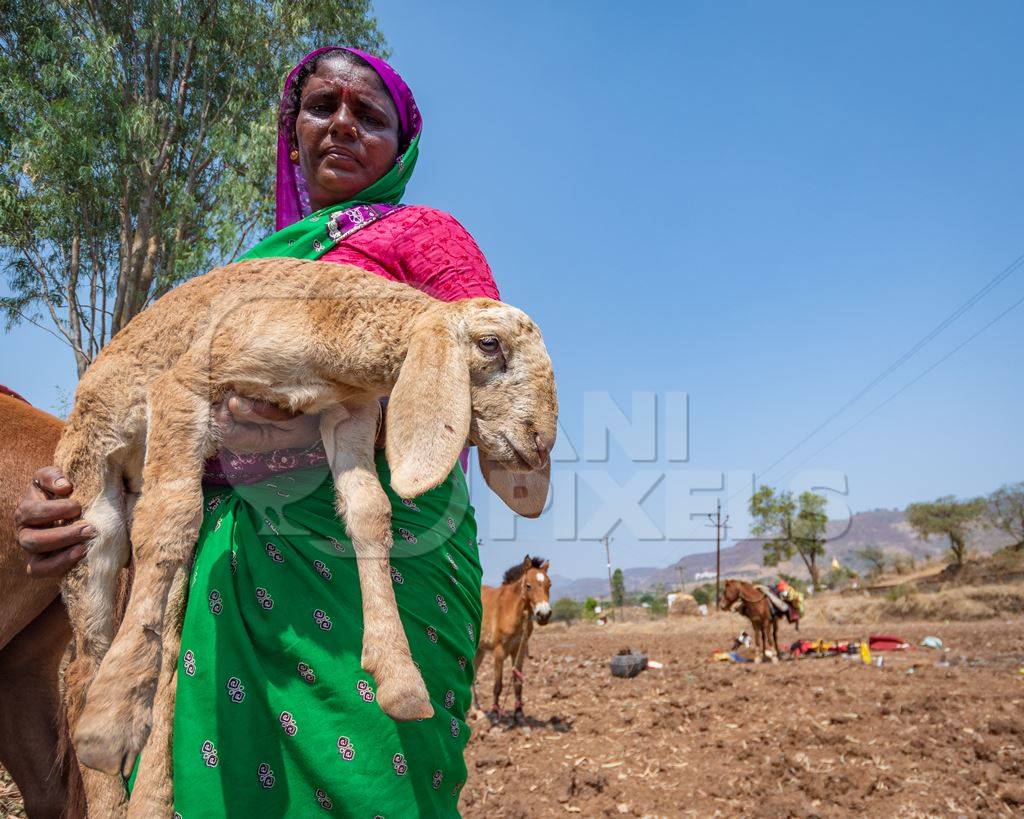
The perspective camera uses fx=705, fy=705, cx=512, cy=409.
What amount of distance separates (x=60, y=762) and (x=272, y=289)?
7.33ft

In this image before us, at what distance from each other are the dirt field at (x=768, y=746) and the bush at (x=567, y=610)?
Answer: 1177 inches

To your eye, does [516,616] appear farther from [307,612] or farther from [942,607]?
[942,607]

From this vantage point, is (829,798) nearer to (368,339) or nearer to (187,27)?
(368,339)

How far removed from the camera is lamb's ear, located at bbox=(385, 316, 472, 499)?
4.19 ft

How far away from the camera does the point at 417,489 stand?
1257 millimetres

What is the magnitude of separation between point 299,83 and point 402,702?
1910 mm

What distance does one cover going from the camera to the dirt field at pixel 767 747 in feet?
16.7

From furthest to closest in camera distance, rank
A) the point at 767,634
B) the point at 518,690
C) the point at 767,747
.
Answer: the point at 767,634, the point at 518,690, the point at 767,747

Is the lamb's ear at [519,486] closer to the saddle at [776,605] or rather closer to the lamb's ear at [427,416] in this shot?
the lamb's ear at [427,416]

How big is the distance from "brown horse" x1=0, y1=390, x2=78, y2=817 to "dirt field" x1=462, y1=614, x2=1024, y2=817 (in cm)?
328

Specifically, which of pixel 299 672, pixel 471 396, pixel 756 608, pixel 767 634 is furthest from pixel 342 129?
pixel 767 634

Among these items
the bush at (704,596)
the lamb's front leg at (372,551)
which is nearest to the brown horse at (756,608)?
the lamb's front leg at (372,551)

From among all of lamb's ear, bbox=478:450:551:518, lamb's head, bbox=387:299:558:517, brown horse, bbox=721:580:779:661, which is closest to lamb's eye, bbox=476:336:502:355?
lamb's head, bbox=387:299:558:517

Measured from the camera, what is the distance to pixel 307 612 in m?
1.61
